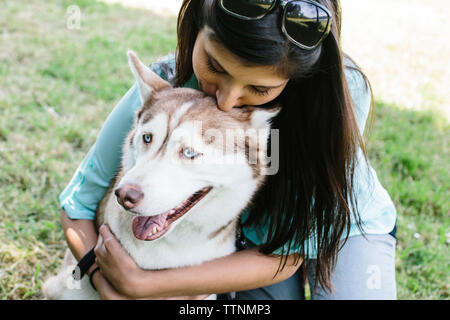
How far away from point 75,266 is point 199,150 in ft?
3.14

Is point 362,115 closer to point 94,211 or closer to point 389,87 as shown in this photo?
point 94,211

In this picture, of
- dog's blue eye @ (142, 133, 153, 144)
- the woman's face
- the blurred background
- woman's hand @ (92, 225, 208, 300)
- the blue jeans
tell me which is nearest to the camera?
the woman's face

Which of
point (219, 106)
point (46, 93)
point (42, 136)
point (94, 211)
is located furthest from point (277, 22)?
point (46, 93)

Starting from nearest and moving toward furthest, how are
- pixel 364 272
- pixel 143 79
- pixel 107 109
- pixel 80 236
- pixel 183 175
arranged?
1. pixel 183 175
2. pixel 143 79
3. pixel 80 236
4. pixel 364 272
5. pixel 107 109

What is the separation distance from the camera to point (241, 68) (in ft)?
5.23

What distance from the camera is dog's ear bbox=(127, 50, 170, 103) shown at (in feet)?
→ 6.17

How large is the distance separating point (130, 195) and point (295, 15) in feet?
2.79

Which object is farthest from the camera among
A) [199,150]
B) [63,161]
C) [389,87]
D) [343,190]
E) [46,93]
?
[389,87]

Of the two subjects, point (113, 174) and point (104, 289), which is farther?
point (113, 174)

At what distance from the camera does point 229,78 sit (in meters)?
1.67

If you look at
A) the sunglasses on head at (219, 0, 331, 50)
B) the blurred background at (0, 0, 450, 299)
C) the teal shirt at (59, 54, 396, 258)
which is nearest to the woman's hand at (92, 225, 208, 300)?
the teal shirt at (59, 54, 396, 258)

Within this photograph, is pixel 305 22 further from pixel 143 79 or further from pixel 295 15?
pixel 143 79

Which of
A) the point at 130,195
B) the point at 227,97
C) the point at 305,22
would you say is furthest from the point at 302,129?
the point at 130,195

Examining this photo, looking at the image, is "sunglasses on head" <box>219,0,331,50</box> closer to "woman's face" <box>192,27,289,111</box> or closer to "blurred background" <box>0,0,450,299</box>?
"woman's face" <box>192,27,289,111</box>
